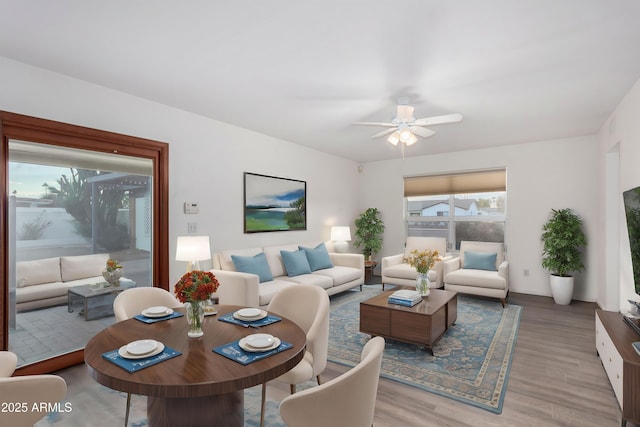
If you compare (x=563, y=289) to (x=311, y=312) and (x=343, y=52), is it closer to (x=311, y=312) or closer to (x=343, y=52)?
(x=311, y=312)

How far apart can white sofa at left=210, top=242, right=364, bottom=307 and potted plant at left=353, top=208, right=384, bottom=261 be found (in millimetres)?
931

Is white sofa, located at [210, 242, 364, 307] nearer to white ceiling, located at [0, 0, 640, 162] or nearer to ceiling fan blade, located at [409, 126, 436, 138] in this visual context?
white ceiling, located at [0, 0, 640, 162]

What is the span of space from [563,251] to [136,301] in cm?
550

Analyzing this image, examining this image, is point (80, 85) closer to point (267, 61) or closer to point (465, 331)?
point (267, 61)

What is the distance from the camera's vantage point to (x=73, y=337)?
3066 mm

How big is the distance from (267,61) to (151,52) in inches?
34.2

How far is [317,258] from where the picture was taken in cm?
533

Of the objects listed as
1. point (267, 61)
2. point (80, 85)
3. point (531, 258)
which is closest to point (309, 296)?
point (267, 61)

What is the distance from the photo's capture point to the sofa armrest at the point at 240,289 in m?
3.67

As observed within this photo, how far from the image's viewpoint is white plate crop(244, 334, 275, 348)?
157cm

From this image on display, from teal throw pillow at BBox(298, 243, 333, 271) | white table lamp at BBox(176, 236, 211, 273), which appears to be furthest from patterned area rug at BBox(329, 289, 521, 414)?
white table lamp at BBox(176, 236, 211, 273)

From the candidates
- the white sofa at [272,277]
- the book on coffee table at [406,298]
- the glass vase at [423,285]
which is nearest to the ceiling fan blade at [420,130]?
the glass vase at [423,285]

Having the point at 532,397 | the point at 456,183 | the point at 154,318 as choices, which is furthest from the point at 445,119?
the point at 456,183

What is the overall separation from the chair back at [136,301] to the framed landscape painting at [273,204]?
2254 millimetres
